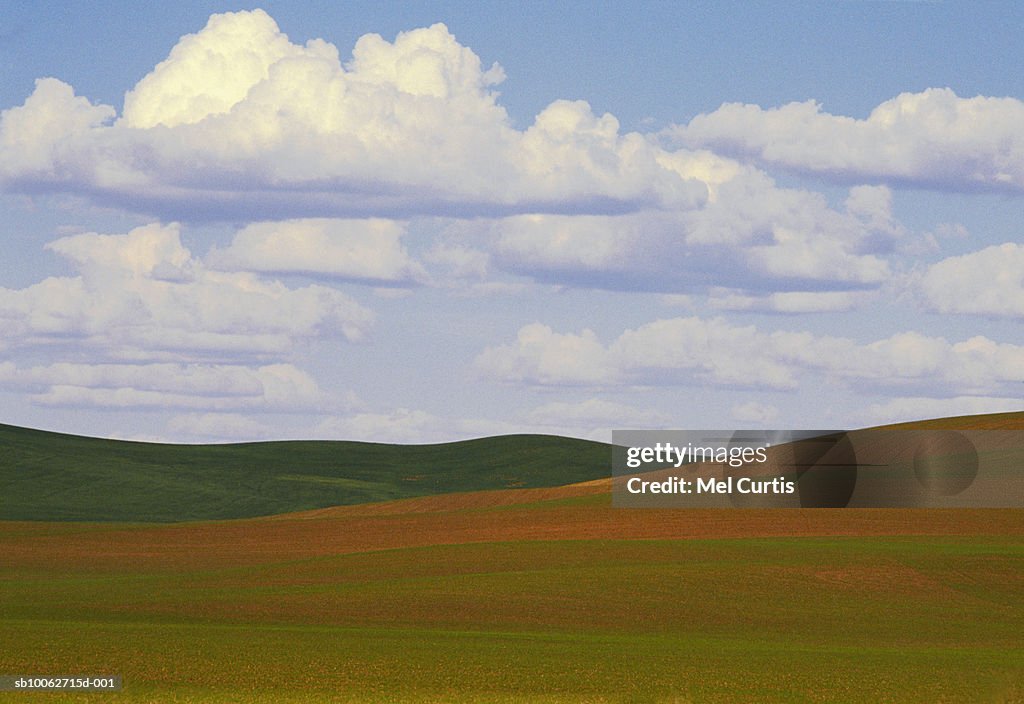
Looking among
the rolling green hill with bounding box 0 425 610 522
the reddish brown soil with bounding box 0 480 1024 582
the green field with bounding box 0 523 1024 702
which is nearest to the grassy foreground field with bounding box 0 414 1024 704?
the green field with bounding box 0 523 1024 702

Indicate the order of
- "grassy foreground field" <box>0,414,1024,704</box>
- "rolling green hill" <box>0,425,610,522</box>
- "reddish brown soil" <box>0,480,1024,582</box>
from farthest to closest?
"rolling green hill" <box>0,425,610,522</box>, "reddish brown soil" <box>0,480,1024,582</box>, "grassy foreground field" <box>0,414,1024,704</box>

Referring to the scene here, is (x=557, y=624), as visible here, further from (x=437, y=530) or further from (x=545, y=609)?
(x=437, y=530)

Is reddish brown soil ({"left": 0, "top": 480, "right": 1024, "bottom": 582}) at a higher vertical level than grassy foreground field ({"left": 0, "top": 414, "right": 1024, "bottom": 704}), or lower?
higher

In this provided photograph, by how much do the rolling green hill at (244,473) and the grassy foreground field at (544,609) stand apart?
39878mm

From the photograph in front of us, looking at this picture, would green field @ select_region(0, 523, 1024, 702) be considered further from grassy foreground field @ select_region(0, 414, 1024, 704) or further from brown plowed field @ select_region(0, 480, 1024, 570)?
brown plowed field @ select_region(0, 480, 1024, 570)

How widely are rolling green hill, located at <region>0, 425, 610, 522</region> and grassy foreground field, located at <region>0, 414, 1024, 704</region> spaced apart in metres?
39.9

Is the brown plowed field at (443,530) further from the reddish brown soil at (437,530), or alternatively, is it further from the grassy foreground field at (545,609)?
the grassy foreground field at (545,609)

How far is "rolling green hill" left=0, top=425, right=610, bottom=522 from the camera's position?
127 metres

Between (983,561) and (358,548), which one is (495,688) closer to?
(983,561)

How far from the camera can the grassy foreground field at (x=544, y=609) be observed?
3325 cm

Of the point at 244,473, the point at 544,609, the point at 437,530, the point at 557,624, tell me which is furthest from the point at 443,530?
the point at 244,473

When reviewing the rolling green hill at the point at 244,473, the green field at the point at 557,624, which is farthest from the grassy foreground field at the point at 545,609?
the rolling green hill at the point at 244,473

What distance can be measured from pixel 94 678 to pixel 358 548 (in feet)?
145

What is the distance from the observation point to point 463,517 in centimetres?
8694
